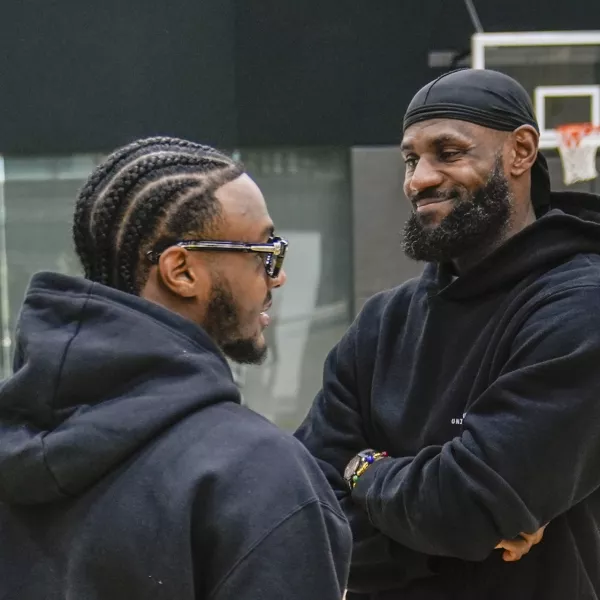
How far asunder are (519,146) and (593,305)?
37 centimetres

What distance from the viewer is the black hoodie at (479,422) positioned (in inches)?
45.9

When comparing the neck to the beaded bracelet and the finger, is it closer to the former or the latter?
the beaded bracelet

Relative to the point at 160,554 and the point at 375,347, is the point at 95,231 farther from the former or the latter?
the point at 375,347

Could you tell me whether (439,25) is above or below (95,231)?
above

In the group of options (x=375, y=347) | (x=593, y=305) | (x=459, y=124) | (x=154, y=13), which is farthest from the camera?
(x=154, y=13)

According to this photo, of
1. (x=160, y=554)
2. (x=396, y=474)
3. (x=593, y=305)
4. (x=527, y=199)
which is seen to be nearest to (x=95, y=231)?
(x=160, y=554)

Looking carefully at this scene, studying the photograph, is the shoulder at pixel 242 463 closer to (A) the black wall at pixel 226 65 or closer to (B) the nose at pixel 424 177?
(B) the nose at pixel 424 177

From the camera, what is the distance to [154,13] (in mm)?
3613

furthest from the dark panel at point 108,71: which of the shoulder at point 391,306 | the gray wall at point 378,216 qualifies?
the shoulder at point 391,306

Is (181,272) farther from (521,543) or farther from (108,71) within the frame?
(108,71)

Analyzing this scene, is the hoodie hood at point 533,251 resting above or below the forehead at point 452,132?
below

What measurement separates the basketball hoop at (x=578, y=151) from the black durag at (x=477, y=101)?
7.11ft

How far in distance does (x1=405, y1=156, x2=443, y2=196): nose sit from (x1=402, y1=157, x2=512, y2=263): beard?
21mm

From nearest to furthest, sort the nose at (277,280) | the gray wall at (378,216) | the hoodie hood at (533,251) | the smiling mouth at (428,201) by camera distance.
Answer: the nose at (277,280), the hoodie hood at (533,251), the smiling mouth at (428,201), the gray wall at (378,216)
